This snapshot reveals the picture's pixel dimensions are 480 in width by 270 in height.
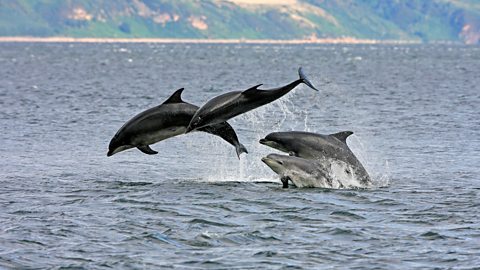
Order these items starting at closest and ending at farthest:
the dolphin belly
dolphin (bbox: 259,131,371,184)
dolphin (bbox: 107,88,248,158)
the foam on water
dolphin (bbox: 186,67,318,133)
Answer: dolphin (bbox: 186,67,318,133), dolphin (bbox: 107,88,248,158), the dolphin belly, dolphin (bbox: 259,131,371,184), the foam on water

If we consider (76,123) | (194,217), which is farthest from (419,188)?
(76,123)

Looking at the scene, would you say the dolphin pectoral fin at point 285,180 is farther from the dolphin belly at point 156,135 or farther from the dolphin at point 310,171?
the dolphin belly at point 156,135

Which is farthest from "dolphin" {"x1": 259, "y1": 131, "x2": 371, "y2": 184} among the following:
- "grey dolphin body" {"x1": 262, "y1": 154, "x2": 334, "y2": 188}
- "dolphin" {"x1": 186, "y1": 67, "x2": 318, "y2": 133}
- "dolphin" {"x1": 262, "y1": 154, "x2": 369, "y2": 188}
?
"dolphin" {"x1": 186, "y1": 67, "x2": 318, "y2": 133}

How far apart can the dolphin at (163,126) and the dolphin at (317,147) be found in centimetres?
121

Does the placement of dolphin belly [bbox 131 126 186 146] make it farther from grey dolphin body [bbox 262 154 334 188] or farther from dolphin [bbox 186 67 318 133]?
grey dolphin body [bbox 262 154 334 188]

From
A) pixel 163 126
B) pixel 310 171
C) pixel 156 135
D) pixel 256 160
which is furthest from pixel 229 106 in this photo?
pixel 256 160

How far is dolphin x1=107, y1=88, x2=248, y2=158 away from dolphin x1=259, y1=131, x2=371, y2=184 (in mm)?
1206

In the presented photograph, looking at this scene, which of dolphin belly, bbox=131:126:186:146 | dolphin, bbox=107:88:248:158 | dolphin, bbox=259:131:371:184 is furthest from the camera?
dolphin, bbox=259:131:371:184

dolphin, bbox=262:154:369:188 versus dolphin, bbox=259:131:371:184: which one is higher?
dolphin, bbox=259:131:371:184

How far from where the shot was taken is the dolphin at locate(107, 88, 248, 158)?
851 inches

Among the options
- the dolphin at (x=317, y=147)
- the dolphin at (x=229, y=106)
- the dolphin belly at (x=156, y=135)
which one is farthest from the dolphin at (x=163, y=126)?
the dolphin at (x=317, y=147)

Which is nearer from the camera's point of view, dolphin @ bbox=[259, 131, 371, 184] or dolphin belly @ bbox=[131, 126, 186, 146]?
dolphin belly @ bbox=[131, 126, 186, 146]

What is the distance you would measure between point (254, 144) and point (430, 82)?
4604 cm

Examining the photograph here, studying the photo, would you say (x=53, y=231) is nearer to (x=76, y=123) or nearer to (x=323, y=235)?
(x=323, y=235)
